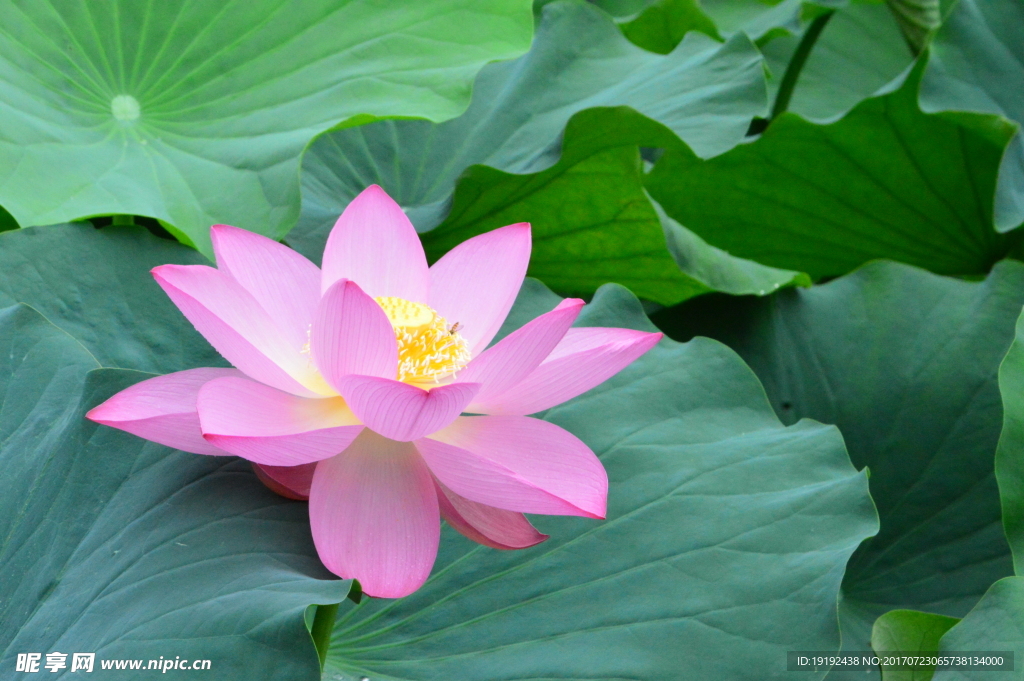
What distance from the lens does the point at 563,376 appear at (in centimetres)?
59

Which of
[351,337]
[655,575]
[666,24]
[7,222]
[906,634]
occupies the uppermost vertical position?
[666,24]

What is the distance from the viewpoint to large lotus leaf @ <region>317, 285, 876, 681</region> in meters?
0.62

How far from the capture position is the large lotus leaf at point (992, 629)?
652mm

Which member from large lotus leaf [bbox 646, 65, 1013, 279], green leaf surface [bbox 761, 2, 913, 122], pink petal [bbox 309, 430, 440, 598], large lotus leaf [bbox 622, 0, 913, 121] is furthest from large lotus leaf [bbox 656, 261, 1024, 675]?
green leaf surface [bbox 761, 2, 913, 122]

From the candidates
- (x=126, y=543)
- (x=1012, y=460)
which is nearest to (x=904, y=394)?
Answer: (x=1012, y=460)

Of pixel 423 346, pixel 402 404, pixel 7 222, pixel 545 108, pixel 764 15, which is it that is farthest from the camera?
pixel 764 15

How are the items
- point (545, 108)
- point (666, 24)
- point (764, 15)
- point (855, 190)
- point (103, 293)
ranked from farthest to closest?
point (764, 15), point (666, 24), point (855, 190), point (545, 108), point (103, 293)

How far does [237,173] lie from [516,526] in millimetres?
460

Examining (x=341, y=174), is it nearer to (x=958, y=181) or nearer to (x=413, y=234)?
(x=413, y=234)

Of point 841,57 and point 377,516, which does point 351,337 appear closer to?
point 377,516

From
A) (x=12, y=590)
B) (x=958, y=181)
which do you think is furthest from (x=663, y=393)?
(x=958, y=181)

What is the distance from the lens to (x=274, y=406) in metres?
0.56

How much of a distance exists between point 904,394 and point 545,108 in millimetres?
573

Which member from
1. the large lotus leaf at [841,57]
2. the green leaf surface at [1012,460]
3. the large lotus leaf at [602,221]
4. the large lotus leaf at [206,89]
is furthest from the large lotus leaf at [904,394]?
the large lotus leaf at [841,57]
